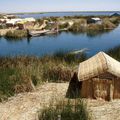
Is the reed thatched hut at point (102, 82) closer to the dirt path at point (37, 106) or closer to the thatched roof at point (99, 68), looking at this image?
the thatched roof at point (99, 68)

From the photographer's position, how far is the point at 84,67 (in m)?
8.09

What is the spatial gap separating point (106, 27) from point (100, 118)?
40546 millimetres

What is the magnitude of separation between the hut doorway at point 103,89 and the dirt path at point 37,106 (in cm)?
17

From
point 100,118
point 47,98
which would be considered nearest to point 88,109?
point 100,118

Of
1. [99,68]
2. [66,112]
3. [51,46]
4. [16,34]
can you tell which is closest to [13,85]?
[99,68]

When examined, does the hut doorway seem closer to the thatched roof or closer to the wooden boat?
the thatched roof

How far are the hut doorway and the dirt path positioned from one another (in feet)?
0.57

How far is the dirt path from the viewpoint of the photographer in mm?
6531

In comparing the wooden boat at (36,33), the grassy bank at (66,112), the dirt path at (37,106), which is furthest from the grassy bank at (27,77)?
the wooden boat at (36,33)

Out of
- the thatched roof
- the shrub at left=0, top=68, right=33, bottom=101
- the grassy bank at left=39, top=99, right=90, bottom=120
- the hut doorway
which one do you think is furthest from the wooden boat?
the grassy bank at left=39, top=99, right=90, bottom=120

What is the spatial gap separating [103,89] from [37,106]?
150 cm

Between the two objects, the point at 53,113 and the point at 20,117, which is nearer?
the point at 53,113

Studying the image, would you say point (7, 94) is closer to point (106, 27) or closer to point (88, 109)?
point (88, 109)

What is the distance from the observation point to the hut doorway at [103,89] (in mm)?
7309
